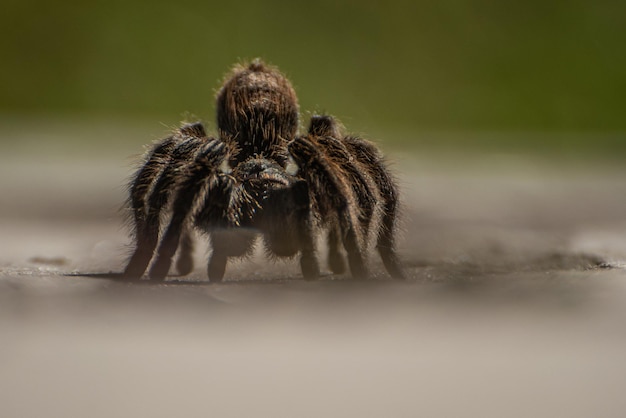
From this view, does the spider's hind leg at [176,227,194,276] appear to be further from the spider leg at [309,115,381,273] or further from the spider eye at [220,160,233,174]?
the spider leg at [309,115,381,273]

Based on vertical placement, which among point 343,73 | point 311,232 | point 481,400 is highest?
point 343,73

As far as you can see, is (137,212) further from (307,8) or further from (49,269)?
(307,8)

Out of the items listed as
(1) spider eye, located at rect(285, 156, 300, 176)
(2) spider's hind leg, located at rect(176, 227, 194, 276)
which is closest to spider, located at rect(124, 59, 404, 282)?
(1) spider eye, located at rect(285, 156, 300, 176)

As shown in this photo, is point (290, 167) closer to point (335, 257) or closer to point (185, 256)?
point (335, 257)

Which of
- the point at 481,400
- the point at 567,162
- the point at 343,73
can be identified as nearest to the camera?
the point at 481,400

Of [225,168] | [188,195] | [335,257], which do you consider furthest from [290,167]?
[188,195]

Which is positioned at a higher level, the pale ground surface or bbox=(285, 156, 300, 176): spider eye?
bbox=(285, 156, 300, 176): spider eye

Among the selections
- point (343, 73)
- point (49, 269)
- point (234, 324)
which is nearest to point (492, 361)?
point (234, 324)

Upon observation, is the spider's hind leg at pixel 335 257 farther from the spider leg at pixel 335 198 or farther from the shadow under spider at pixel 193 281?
the spider leg at pixel 335 198
